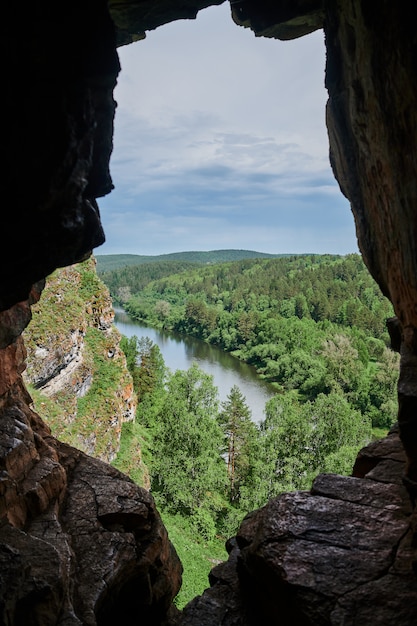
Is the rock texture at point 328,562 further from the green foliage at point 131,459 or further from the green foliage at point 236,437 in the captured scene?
the green foliage at point 236,437

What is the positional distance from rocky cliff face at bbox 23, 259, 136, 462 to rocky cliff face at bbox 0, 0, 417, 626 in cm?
1560

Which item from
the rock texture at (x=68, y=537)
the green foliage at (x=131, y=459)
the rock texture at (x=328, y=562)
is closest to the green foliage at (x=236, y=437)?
the green foliage at (x=131, y=459)

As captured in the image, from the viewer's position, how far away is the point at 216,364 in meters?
79.6

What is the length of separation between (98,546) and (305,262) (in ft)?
634

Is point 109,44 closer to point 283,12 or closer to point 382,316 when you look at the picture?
point 283,12

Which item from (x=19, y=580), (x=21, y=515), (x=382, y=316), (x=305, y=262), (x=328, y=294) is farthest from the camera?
(x=305, y=262)

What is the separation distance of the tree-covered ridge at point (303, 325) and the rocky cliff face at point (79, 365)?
104ft

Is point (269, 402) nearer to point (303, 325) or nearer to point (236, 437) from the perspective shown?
point (236, 437)

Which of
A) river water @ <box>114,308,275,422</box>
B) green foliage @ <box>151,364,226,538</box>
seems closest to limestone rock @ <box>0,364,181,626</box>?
green foliage @ <box>151,364,226,538</box>

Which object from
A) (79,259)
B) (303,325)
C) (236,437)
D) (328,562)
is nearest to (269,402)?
(236,437)

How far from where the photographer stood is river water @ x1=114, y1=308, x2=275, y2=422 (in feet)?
193

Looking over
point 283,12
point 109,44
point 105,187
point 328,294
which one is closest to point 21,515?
point 105,187

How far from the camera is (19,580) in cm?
670

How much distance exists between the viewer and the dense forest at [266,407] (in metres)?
28.2
